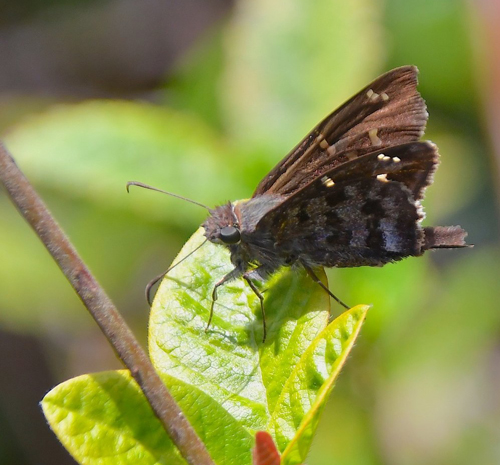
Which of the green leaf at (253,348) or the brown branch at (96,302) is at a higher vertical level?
the brown branch at (96,302)

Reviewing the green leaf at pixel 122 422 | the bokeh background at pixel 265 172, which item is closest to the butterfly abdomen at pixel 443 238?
the bokeh background at pixel 265 172

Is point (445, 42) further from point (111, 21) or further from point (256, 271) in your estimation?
point (111, 21)

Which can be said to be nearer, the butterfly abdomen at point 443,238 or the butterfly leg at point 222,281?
the butterfly leg at point 222,281

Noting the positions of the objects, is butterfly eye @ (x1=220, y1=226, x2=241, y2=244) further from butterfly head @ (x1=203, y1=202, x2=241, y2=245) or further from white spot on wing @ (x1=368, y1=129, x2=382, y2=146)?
white spot on wing @ (x1=368, y1=129, x2=382, y2=146)

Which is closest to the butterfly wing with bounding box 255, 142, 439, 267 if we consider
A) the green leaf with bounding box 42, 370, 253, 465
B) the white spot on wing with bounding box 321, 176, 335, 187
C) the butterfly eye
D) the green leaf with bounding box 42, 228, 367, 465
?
the white spot on wing with bounding box 321, 176, 335, 187

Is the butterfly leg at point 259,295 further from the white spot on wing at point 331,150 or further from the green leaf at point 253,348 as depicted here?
the white spot on wing at point 331,150

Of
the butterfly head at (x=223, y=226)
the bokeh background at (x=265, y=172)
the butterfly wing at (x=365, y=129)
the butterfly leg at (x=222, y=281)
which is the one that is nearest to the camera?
the butterfly leg at (x=222, y=281)

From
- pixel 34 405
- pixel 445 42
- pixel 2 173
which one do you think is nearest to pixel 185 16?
pixel 445 42

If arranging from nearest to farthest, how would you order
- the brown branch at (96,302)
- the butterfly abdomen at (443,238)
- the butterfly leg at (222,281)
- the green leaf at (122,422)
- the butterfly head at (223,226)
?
the brown branch at (96,302) → the green leaf at (122,422) → the butterfly leg at (222,281) → the butterfly head at (223,226) → the butterfly abdomen at (443,238)
